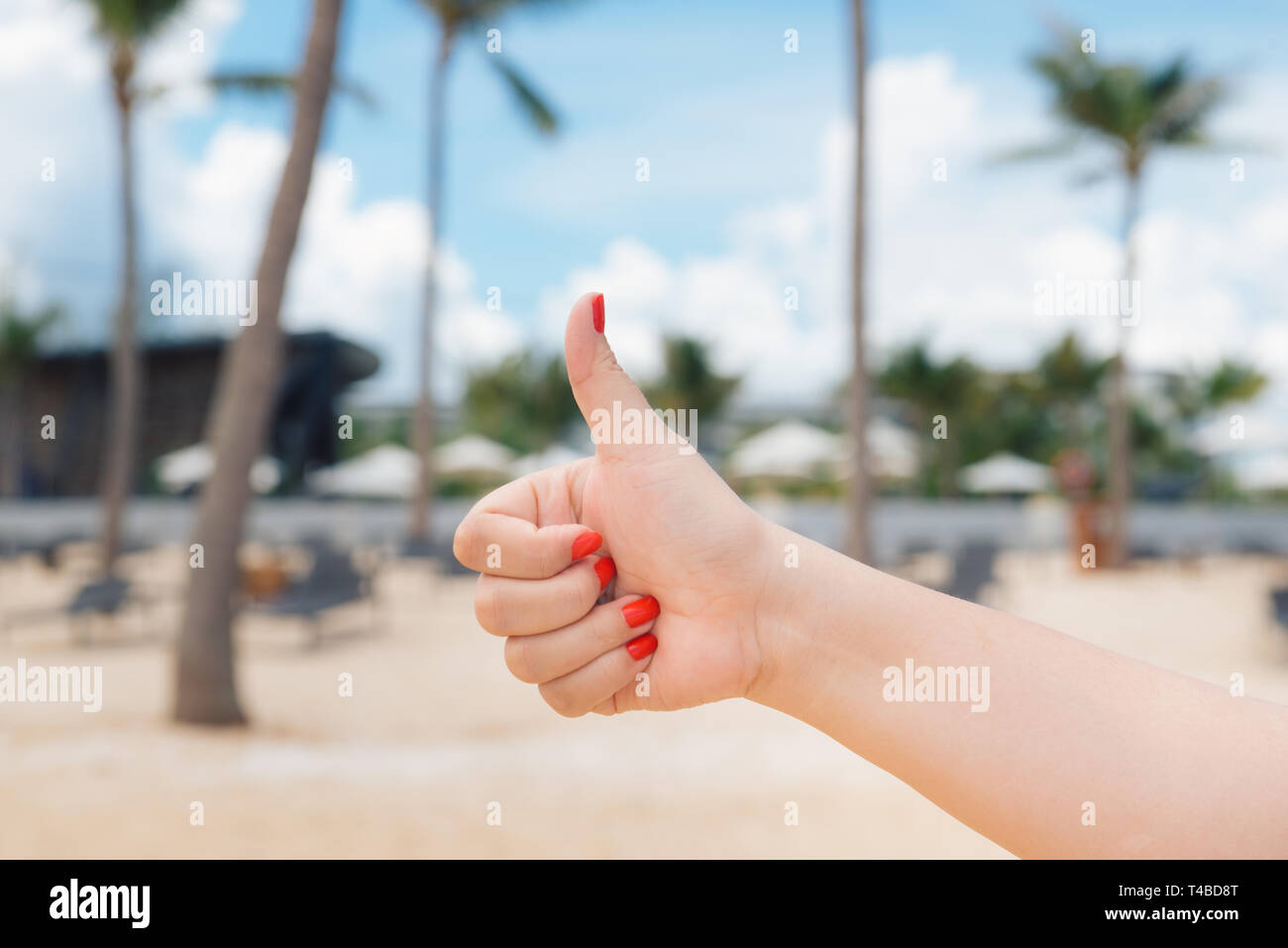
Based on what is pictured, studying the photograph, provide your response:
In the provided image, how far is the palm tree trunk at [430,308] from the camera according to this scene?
15.4 m

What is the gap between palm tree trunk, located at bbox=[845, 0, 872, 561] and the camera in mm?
9805

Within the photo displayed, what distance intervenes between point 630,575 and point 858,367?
869cm

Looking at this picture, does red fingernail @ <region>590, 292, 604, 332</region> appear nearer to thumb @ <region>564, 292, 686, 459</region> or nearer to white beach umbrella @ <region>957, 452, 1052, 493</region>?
thumb @ <region>564, 292, 686, 459</region>

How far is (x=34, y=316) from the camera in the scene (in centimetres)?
2516

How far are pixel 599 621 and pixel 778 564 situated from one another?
1.02 feet

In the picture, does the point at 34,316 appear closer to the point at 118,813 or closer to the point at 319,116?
the point at 319,116

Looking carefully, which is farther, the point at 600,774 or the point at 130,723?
the point at 130,723

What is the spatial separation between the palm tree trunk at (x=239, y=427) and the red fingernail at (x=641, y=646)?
5.41 metres

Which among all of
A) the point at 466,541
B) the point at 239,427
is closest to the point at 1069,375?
the point at 239,427

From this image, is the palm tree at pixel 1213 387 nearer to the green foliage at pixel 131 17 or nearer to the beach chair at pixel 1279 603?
the beach chair at pixel 1279 603

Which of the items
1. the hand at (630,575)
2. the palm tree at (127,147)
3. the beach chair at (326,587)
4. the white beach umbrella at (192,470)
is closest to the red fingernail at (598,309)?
the hand at (630,575)

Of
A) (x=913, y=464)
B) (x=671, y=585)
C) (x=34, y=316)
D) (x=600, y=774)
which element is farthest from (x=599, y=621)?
(x=34, y=316)

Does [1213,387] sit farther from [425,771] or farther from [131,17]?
[425,771]

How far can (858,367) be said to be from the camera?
390 inches
